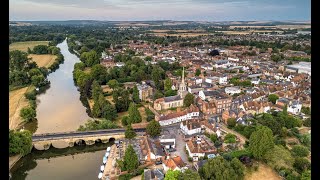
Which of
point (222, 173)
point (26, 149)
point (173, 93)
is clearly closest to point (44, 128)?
point (26, 149)

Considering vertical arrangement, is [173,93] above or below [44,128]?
above

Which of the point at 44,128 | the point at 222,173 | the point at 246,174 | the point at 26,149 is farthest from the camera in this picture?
the point at 44,128

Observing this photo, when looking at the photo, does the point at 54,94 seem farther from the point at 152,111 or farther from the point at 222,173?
the point at 222,173

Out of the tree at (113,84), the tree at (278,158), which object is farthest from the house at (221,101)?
the tree at (113,84)

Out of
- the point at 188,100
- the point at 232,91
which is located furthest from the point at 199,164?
the point at 232,91

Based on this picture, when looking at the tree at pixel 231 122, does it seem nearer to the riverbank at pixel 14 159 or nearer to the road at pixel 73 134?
the road at pixel 73 134

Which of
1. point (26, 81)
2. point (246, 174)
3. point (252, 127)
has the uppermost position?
point (26, 81)

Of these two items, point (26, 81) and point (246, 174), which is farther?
point (26, 81)
